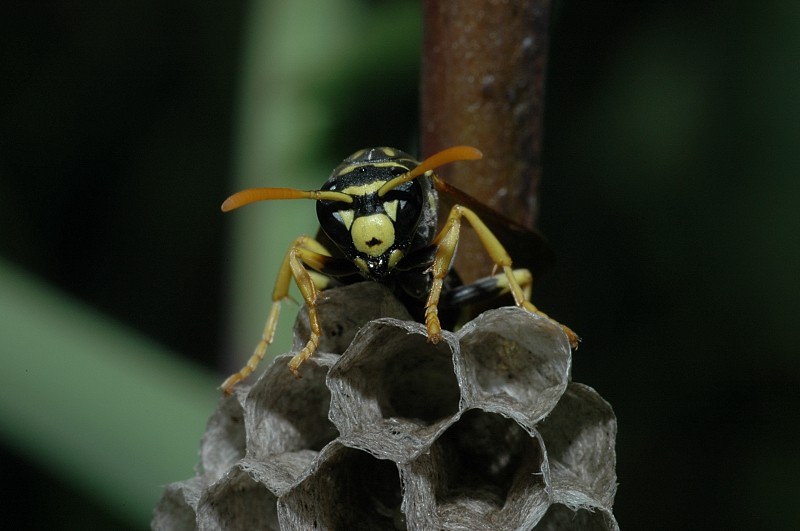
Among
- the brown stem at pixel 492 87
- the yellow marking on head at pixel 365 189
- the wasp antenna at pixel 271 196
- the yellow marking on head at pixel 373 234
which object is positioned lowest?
the yellow marking on head at pixel 373 234

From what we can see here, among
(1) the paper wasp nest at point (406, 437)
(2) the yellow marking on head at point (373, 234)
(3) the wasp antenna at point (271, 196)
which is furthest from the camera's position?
(2) the yellow marking on head at point (373, 234)

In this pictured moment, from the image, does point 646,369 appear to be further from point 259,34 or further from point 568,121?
point 259,34

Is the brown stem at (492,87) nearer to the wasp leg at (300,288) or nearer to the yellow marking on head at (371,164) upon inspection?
the yellow marking on head at (371,164)

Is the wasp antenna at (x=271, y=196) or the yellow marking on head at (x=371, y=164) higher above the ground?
the yellow marking on head at (x=371, y=164)

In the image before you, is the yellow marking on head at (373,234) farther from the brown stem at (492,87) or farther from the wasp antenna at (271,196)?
the brown stem at (492,87)

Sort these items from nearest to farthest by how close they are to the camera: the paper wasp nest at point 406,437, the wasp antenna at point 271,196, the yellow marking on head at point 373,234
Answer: the paper wasp nest at point 406,437 → the wasp antenna at point 271,196 → the yellow marking on head at point 373,234

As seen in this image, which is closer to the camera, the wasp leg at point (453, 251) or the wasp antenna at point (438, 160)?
the wasp antenna at point (438, 160)

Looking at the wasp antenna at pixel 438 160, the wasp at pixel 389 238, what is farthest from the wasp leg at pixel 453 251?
the wasp antenna at pixel 438 160

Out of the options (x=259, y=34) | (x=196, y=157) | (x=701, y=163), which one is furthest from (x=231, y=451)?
(x=196, y=157)
